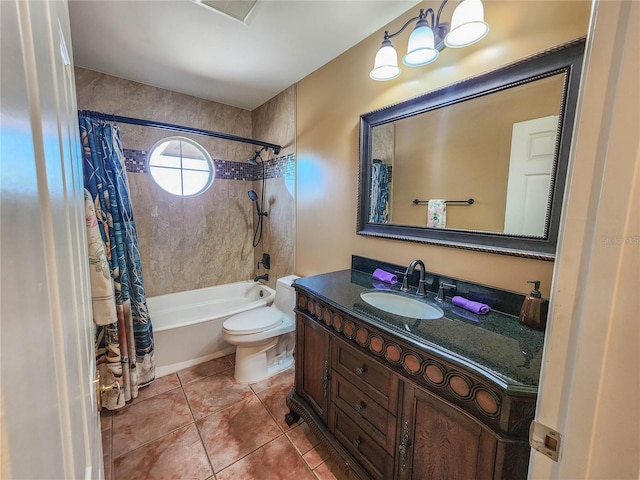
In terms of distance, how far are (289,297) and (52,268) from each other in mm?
1977

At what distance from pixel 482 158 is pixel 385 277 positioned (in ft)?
2.65

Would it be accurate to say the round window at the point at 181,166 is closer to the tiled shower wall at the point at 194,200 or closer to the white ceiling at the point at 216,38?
the tiled shower wall at the point at 194,200

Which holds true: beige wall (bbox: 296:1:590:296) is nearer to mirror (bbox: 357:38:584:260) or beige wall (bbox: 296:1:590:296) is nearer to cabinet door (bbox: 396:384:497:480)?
mirror (bbox: 357:38:584:260)

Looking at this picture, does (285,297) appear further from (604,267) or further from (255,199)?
(604,267)

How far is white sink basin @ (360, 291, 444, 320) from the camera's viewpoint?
1.30 meters

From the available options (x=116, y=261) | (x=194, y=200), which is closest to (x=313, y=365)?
(x=116, y=261)

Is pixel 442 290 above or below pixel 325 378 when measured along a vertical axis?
above

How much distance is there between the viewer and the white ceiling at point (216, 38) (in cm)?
149

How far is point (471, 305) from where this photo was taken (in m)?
1.19

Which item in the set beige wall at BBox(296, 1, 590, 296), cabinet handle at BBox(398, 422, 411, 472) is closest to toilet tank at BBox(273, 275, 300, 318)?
beige wall at BBox(296, 1, 590, 296)

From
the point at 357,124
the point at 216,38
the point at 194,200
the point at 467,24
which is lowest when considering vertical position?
the point at 194,200

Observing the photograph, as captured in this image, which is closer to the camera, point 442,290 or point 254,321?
point 442,290

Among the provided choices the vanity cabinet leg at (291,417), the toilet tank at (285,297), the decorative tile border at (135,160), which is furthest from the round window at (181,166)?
the vanity cabinet leg at (291,417)

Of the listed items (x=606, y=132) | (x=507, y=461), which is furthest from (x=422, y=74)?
(x=507, y=461)
